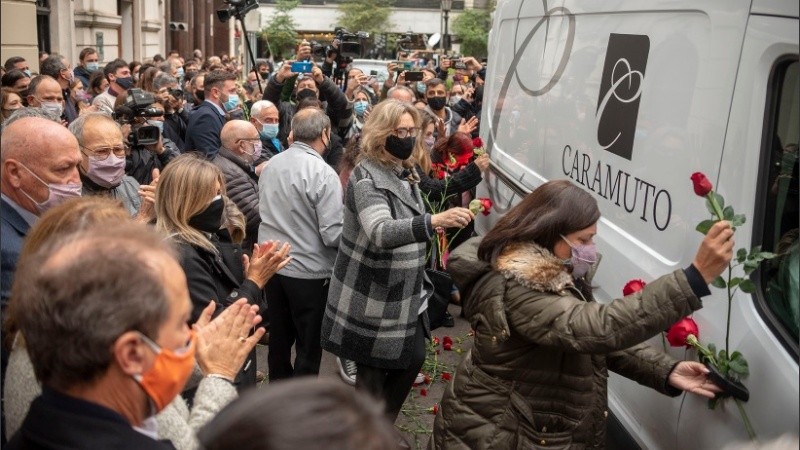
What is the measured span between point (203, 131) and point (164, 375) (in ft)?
18.7

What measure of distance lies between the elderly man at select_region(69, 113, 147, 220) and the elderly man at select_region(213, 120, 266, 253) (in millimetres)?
1109

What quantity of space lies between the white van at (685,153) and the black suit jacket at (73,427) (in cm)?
150

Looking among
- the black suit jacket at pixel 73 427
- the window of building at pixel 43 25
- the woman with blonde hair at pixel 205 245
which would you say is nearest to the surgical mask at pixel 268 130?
the woman with blonde hair at pixel 205 245

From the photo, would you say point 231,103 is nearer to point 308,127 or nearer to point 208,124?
point 208,124

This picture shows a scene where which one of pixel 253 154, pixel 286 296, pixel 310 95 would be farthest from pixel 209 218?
pixel 310 95

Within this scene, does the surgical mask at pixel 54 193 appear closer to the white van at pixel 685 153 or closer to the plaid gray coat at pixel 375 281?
the plaid gray coat at pixel 375 281

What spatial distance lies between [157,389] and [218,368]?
0.52 m

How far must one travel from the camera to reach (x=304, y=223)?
15.0 ft

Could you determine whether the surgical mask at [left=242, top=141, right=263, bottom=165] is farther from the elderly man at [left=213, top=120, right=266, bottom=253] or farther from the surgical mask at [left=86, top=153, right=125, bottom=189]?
the surgical mask at [left=86, top=153, right=125, bottom=189]

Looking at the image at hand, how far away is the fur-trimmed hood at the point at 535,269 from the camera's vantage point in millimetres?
2617

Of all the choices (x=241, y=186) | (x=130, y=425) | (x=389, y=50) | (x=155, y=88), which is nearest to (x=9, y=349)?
(x=130, y=425)

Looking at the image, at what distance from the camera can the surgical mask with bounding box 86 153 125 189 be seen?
3975 millimetres

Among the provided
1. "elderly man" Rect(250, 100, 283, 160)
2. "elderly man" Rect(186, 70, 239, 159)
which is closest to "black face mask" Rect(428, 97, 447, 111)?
"elderly man" Rect(186, 70, 239, 159)

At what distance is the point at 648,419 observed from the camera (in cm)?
302
